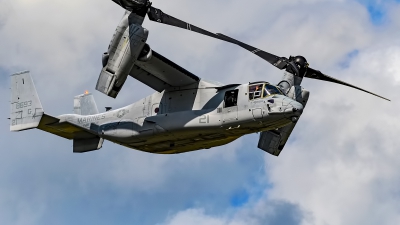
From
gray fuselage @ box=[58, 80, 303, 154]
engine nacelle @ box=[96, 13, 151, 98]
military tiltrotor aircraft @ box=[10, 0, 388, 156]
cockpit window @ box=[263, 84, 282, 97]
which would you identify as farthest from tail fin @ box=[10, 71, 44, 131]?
cockpit window @ box=[263, 84, 282, 97]

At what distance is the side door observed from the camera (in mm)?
45281

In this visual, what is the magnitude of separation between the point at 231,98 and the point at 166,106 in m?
3.51

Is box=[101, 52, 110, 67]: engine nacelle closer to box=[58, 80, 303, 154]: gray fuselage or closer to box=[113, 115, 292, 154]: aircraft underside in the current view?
box=[58, 80, 303, 154]: gray fuselage

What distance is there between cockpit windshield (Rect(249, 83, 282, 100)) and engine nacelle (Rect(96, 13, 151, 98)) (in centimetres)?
527

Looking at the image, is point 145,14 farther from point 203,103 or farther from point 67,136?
point 67,136

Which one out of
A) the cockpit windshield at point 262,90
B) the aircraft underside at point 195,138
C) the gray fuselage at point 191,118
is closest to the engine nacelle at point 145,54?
the gray fuselage at point 191,118

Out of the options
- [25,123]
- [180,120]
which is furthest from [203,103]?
[25,123]

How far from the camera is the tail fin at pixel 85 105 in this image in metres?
52.3

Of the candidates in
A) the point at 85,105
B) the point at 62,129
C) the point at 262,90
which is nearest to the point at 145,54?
the point at 262,90

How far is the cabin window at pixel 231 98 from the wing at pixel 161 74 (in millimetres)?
2351

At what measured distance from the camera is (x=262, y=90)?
4519 centimetres

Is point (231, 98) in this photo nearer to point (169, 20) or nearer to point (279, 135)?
point (169, 20)

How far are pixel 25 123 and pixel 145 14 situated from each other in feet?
26.2

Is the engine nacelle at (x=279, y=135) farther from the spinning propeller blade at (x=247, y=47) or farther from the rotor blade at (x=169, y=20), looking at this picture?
the rotor blade at (x=169, y=20)
